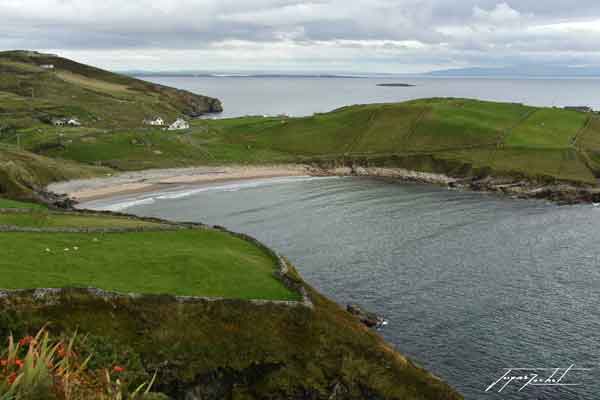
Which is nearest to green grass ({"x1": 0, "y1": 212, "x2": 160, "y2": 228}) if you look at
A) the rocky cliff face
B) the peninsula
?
the peninsula

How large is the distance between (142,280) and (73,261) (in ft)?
20.9

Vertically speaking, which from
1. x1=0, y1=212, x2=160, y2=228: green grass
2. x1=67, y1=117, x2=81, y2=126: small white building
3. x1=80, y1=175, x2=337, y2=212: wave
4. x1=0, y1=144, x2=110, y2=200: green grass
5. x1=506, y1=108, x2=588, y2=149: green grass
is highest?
x1=506, y1=108, x2=588, y2=149: green grass

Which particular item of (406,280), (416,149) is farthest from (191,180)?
(406,280)

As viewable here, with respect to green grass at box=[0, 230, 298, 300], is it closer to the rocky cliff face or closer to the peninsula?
the peninsula

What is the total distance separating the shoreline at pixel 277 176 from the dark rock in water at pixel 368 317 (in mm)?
62235

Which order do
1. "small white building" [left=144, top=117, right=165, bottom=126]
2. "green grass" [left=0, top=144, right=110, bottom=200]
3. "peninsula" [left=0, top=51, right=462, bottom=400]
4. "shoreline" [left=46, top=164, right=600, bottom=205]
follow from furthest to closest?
"small white building" [left=144, top=117, right=165, bottom=126] → "shoreline" [left=46, top=164, right=600, bottom=205] → "green grass" [left=0, top=144, right=110, bottom=200] → "peninsula" [left=0, top=51, right=462, bottom=400]

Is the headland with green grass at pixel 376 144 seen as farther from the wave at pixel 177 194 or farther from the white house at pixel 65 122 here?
the wave at pixel 177 194

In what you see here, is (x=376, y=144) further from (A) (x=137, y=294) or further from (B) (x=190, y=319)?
(A) (x=137, y=294)

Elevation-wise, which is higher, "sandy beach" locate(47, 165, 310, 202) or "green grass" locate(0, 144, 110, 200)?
"green grass" locate(0, 144, 110, 200)

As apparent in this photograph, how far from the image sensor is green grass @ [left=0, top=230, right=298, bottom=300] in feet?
125

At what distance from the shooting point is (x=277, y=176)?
130 m

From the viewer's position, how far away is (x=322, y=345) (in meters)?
36.2

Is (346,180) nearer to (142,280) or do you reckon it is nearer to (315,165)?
(315,165)

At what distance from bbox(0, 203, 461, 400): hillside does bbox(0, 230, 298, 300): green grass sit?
0.13 meters
